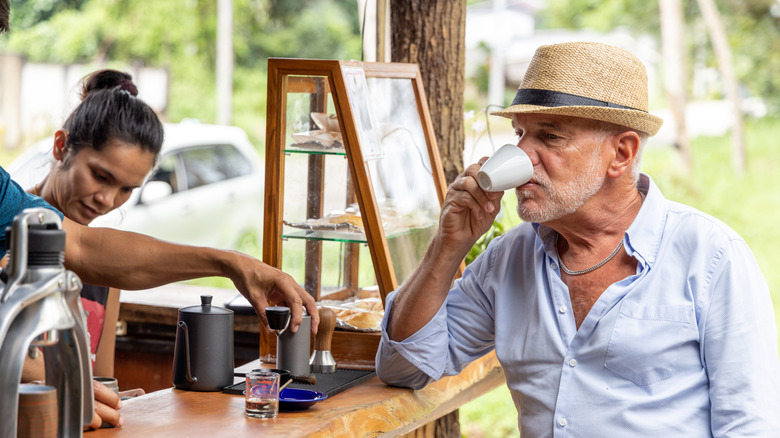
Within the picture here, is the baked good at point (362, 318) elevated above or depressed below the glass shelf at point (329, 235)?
below

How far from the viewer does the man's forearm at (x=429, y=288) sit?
2.25m

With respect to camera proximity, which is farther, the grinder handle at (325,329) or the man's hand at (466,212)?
the grinder handle at (325,329)

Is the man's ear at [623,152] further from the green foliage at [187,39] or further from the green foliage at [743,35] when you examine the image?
the green foliage at [743,35]

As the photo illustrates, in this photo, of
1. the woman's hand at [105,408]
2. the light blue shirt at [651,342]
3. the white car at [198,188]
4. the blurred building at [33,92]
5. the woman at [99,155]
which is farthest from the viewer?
the blurred building at [33,92]

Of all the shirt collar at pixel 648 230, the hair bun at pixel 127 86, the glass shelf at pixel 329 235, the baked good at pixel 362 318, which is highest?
the hair bun at pixel 127 86

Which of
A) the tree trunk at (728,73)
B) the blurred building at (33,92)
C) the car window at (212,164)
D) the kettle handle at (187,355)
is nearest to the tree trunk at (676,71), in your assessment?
the tree trunk at (728,73)

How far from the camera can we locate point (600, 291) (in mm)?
2158

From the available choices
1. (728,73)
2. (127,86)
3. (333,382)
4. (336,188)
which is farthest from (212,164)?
(728,73)

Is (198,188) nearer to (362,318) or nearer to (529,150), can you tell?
(362,318)

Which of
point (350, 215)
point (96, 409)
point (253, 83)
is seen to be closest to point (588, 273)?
point (350, 215)

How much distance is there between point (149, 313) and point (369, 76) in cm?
167

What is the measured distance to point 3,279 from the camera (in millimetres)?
1379

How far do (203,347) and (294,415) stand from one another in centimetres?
33

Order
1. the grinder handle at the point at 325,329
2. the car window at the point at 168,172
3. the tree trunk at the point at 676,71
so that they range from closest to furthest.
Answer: the grinder handle at the point at 325,329 < the car window at the point at 168,172 < the tree trunk at the point at 676,71
